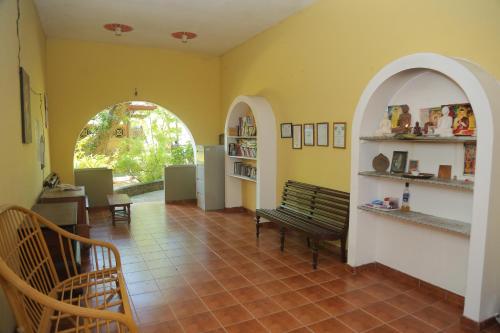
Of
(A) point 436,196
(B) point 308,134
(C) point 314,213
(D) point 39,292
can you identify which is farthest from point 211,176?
(D) point 39,292

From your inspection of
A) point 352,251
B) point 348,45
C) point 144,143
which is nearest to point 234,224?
point 352,251

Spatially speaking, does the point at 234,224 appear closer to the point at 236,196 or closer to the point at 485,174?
the point at 236,196

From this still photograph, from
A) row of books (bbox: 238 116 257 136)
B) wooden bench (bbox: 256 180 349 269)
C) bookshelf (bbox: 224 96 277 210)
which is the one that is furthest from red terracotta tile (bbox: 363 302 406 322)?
row of books (bbox: 238 116 257 136)

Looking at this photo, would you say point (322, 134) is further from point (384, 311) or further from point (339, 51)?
point (384, 311)

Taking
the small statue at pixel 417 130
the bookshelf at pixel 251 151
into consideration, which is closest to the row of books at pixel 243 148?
the bookshelf at pixel 251 151

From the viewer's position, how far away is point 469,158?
3.04m

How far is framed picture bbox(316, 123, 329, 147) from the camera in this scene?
464 centimetres

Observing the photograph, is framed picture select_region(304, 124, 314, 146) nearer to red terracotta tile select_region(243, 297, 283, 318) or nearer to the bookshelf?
the bookshelf

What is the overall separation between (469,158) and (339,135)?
1.62 m

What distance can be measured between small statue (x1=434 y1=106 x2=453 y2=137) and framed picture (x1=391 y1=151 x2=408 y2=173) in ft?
1.55

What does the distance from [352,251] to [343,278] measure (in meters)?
0.33

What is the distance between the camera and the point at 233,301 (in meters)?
3.26

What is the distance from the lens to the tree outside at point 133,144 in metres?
10.9

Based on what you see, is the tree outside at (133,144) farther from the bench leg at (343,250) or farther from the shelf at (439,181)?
the shelf at (439,181)
